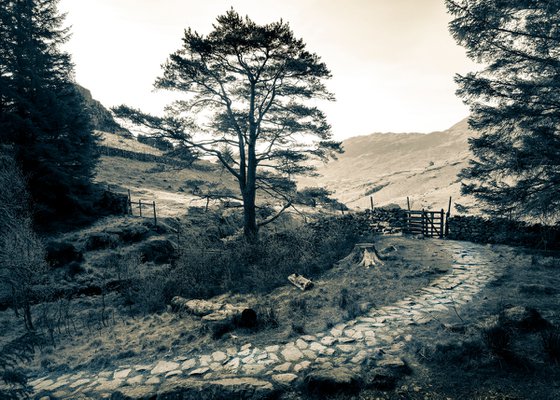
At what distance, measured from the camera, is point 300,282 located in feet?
30.1

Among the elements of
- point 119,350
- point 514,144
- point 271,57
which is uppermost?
point 271,57

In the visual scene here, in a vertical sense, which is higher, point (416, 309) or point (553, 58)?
point (553, 58)

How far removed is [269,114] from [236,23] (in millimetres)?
3857

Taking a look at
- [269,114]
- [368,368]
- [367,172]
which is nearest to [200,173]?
[269,114]

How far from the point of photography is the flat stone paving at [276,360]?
4.76 metres

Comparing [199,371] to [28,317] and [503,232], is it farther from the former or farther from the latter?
[503,232]

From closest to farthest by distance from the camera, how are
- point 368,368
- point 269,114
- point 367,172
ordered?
point 368,368
point 269,114
point 367,172

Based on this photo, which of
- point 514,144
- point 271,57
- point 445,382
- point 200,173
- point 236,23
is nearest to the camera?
point 445,382

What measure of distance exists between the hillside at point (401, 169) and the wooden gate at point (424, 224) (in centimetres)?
262

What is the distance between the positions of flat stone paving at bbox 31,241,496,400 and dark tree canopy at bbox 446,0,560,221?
160 inches

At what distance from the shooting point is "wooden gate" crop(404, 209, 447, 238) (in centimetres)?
1608

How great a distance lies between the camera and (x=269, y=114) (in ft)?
43.6

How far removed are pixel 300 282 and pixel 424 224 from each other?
11.0m

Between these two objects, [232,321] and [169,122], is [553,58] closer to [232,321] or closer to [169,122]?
[232,321]
